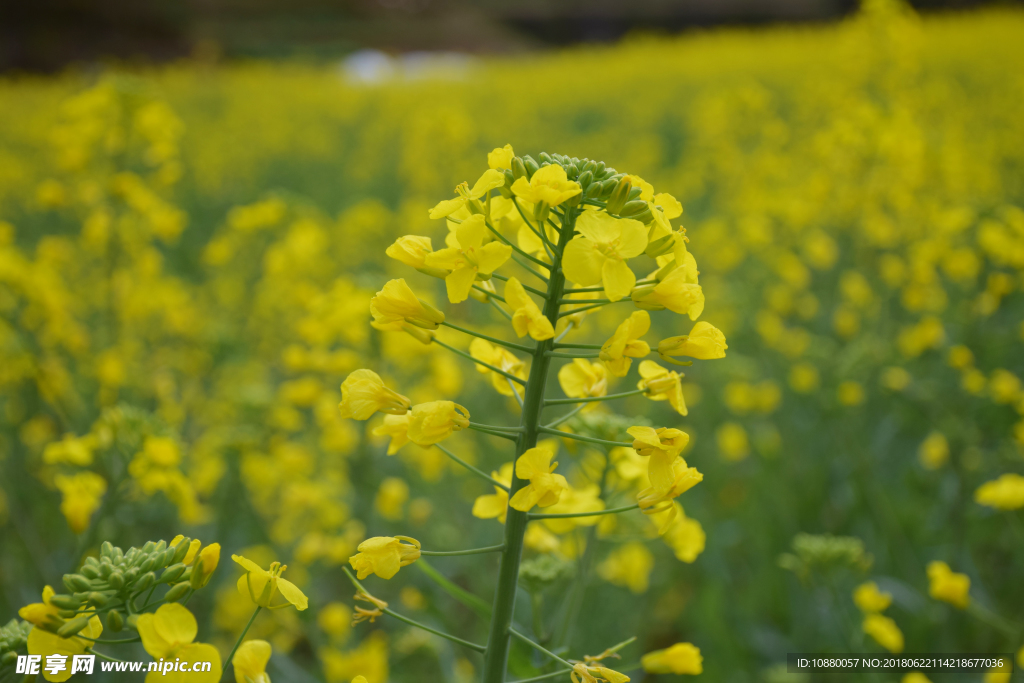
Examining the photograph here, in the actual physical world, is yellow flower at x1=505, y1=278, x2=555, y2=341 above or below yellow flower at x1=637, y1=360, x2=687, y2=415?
above

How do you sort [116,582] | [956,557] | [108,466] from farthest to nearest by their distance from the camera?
[956,557]
[108,466]
[116,582]

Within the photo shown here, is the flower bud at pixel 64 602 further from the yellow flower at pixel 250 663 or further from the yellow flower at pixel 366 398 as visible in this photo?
the yellow flower at pixel 366 398

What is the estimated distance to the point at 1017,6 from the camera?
57.4 ft

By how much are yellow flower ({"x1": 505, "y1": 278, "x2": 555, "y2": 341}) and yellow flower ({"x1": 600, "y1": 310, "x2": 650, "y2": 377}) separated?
11cm

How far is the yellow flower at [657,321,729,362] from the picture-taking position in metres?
1.11

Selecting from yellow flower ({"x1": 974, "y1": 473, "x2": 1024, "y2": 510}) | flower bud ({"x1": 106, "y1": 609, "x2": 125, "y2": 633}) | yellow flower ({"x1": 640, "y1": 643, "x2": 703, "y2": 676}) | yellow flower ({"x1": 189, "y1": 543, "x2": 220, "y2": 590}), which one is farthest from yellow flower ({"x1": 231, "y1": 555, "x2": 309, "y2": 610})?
yellow flower ({"x1": 974, "y1": 473, "x2": 1024, "y2": 510})

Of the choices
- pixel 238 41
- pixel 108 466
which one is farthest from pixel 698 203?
pixel 238 41

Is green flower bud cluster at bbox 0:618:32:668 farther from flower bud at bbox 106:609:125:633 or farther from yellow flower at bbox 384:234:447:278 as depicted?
yellow flower at bbox 384:234:447:278

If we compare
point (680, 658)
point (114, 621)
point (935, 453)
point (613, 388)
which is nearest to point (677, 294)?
point (680, 658)

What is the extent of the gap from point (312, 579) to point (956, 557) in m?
2.94

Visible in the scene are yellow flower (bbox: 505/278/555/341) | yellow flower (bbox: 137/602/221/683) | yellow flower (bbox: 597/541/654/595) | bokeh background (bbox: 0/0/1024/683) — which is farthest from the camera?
bokeh background (bbox: 0/0/1024/683)

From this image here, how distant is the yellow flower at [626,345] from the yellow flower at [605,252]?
0.17 feet

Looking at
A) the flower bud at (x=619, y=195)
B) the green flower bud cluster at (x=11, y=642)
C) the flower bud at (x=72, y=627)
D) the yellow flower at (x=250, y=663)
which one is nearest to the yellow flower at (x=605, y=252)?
the flower bud at (x=619, y=195)

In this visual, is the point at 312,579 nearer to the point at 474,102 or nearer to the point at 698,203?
the point at 698,203
